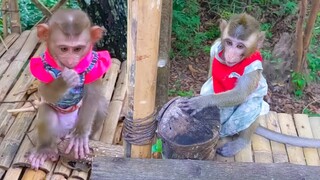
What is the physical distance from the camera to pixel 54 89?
3316mm

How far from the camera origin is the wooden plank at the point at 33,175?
11.6 feet

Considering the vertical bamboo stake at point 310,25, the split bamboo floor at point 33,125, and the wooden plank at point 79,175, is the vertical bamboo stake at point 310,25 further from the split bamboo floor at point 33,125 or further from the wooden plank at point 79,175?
the wooden plank at point 79,175

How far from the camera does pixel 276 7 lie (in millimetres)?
7430

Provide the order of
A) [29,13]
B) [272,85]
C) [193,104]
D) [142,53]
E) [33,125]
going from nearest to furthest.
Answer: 1. [142,53]
2. [193,104]
3. [33,125]
4. [272,85]
5. [29,13]

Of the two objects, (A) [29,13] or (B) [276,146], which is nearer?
(B) [276,146]

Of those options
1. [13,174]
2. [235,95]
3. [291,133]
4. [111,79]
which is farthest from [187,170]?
[111,79]

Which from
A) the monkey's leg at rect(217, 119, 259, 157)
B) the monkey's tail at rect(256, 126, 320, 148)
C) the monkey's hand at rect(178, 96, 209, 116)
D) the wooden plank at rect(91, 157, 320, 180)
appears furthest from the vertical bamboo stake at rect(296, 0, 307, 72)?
the wooden plank at rect(91, 157, 320, 180)

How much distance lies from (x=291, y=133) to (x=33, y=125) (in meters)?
2.00

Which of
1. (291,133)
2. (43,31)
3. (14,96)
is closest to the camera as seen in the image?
(43,31)

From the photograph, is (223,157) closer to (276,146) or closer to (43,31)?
(276,146)

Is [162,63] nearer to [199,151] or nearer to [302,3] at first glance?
[199,151]

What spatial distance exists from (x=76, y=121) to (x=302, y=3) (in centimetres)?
287

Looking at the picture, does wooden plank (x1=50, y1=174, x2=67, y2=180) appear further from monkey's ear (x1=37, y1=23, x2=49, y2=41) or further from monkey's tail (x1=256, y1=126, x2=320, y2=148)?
monkey's tail (x1=256, y1=126, x2=320, y2=148)

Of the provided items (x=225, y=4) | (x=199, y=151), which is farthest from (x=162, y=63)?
(x=225, y=4)
